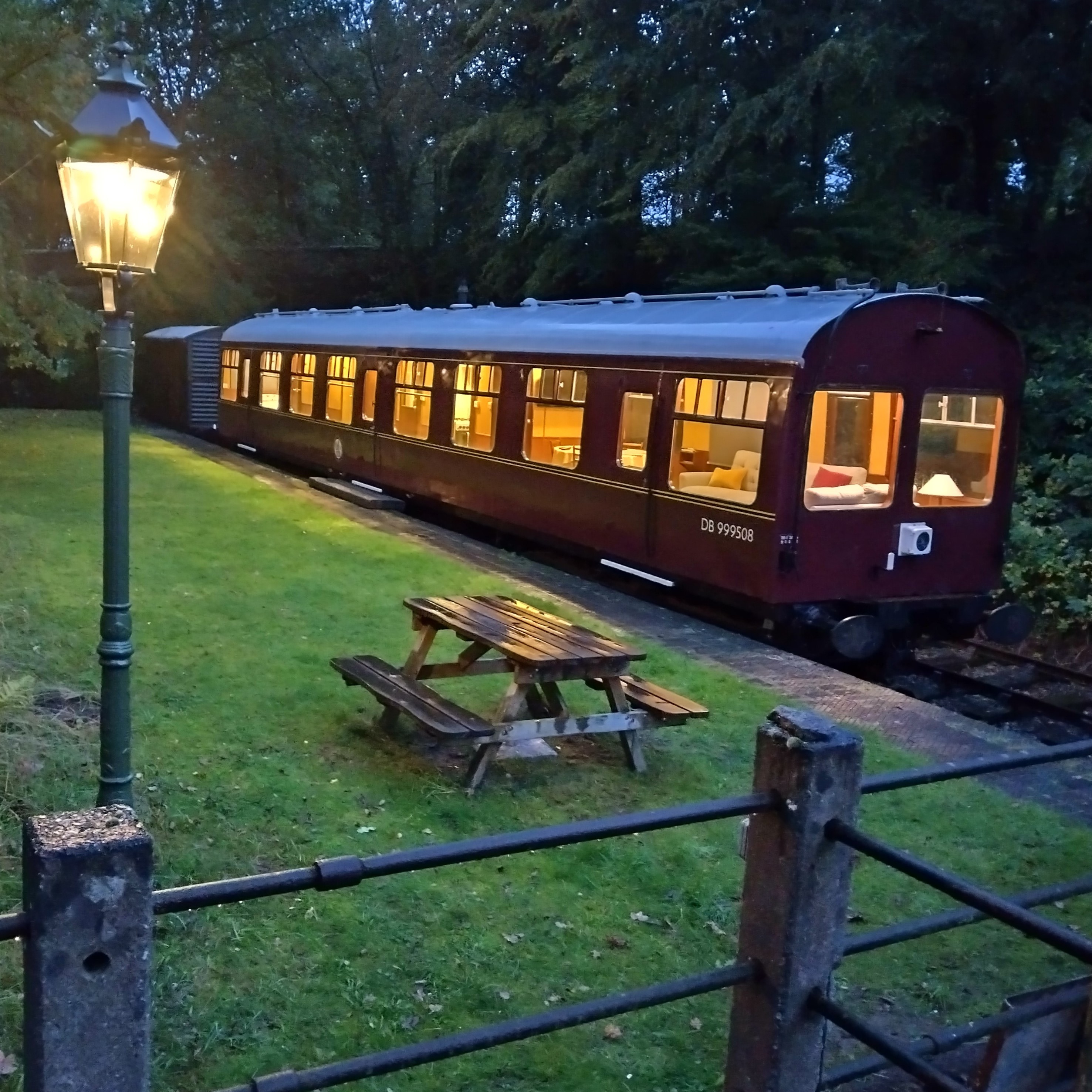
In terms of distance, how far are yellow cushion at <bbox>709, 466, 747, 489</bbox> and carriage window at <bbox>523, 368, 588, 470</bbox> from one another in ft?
7.04

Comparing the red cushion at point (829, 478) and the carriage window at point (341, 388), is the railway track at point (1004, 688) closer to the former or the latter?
the red cushion at point (829, 478)

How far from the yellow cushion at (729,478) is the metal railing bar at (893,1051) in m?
7.63

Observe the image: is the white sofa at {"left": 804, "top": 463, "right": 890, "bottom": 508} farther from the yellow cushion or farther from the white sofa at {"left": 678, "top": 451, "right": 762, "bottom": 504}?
the yellow cushion

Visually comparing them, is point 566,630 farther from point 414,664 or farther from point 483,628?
point 414,664

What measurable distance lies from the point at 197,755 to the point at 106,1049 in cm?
425

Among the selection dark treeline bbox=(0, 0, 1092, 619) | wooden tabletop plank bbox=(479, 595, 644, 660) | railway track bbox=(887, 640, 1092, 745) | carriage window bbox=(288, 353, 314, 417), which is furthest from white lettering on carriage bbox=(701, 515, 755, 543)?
carriage window bbox=(288, 353, 314, 417)

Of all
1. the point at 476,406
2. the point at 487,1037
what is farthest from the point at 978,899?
the point at 476,406

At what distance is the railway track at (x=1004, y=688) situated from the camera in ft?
30.2

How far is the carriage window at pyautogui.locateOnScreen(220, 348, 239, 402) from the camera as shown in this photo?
24.5 meters

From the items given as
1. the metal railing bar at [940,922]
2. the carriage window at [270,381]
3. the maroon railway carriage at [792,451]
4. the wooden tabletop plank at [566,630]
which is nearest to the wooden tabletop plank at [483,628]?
the wooden tabletop plank at [566,630]

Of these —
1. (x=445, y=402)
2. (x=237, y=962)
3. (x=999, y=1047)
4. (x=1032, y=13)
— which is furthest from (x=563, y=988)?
(x=1032, y=13)

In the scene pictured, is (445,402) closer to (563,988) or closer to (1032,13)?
(1032,13)

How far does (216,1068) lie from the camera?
3.79m

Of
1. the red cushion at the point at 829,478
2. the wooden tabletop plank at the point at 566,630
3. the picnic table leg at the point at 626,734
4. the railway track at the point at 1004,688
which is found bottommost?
the railway track at the point at 1004,688
